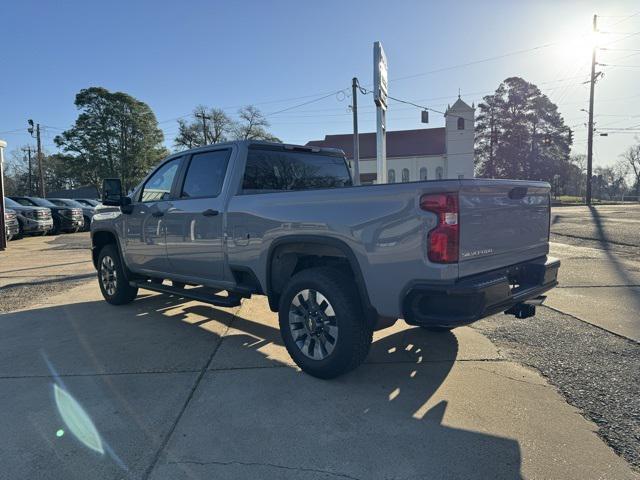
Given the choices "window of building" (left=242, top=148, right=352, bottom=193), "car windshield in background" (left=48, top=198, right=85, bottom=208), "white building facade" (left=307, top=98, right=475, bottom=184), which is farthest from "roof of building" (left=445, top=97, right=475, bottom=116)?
"window of building" (left=242, top=148, right=352, bottom=193)

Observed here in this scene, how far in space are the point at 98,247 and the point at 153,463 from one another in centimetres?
494

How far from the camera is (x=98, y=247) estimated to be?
6.79m

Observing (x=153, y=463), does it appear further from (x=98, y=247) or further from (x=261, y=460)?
(x=98, y=247)

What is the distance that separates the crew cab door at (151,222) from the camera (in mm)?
5332

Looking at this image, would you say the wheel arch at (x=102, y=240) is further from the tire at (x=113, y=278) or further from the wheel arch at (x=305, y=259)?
the wheel arch at (x=305, y=259)

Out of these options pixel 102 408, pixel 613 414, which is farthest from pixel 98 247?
pixel 613 414

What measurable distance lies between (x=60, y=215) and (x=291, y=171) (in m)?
19.6

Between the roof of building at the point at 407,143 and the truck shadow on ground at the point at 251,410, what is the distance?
2790 inches

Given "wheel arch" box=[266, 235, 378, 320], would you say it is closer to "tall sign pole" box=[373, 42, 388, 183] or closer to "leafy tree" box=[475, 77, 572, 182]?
"tall sign pole" box=[373, 42, 388, 183]

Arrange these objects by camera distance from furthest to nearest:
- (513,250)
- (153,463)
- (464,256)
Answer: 1. (513,250)
2. (464,256)
3. (153,463)

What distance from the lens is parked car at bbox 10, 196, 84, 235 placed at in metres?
20.4

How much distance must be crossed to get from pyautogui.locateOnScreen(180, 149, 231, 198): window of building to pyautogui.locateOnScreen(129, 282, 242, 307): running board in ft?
3.47

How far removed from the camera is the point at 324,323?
Result: 3635 mm

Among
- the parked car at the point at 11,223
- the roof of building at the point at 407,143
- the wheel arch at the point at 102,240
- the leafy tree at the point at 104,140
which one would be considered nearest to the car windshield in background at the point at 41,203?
the parked car at the point at 11,223
